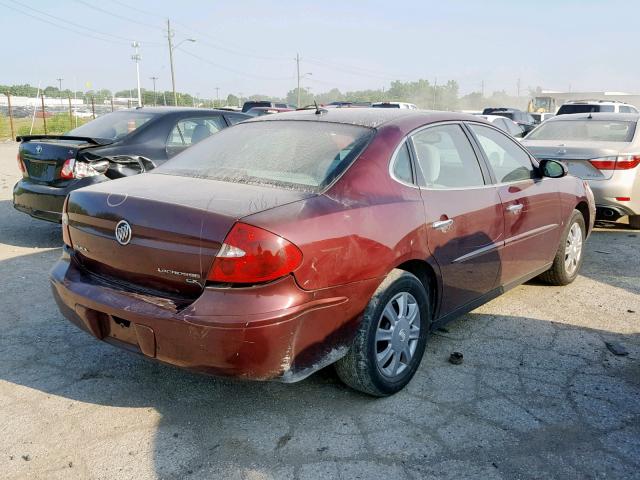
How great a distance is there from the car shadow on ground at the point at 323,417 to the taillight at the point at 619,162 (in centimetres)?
328

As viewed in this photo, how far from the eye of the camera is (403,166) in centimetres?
340

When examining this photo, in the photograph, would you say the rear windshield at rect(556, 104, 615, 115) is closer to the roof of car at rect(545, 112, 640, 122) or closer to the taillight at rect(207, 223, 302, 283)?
the roof of car at rect(545, 112, 640, 122)

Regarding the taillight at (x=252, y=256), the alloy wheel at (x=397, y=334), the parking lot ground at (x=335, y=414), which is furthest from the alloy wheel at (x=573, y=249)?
the taillight at (x=252, y=256)

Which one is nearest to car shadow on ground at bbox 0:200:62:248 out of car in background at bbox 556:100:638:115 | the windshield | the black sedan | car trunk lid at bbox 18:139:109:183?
the black sedan

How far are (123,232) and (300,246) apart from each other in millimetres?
906

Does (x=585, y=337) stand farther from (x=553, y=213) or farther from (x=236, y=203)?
(x=236, y=203)

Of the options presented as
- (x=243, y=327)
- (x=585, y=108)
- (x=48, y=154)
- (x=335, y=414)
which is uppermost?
(x=585, y=108)

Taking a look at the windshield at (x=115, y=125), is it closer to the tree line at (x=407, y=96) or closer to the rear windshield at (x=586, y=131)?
the rear windshield at (x=586, y=131)

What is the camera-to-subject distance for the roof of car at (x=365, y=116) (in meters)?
3.58

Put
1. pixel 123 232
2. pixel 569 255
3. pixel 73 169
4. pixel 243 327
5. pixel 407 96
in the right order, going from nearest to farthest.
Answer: pixel 243 327, pixel 123 232, pixel 569 255, pixel 73 169, pixel 407 96

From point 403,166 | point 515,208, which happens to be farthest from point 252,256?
point 515,208

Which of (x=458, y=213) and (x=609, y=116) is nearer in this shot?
(x=458, y=213)

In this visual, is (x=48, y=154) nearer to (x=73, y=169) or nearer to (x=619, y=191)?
(x=73, y=169)

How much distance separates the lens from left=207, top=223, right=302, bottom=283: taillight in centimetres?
258
